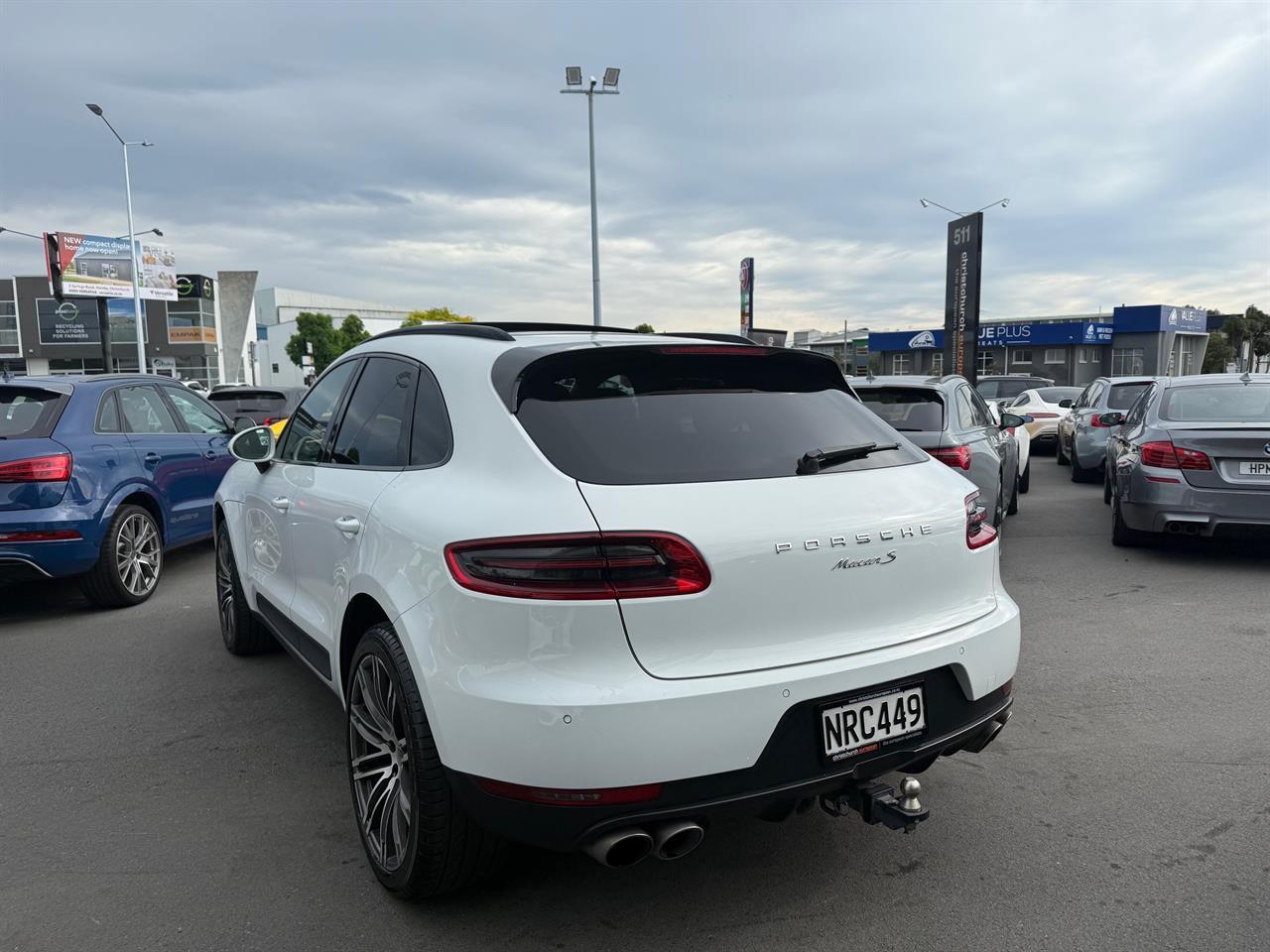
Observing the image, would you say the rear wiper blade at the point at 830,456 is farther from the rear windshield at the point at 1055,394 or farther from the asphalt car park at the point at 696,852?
the rear windshield at the point at 1055,394

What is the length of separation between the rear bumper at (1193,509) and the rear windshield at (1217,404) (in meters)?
0.69

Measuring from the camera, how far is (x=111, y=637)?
5805mm

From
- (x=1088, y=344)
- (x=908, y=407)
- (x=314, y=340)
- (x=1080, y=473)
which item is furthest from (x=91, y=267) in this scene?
(x=1088, y=344)

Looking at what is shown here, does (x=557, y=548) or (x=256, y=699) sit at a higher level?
(x=557, y=548)

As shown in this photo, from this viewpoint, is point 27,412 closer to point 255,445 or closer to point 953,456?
point 255,445

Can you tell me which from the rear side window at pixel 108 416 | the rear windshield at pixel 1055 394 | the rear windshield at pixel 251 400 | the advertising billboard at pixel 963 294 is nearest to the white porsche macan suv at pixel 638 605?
the rear side window at pixel 108 416

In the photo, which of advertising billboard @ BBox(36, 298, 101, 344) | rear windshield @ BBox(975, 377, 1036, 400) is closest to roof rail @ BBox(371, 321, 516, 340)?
rear windshield @ BBox(975, 377, 1036, 400)

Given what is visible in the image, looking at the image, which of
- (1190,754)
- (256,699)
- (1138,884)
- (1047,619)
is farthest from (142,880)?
(1047,619)

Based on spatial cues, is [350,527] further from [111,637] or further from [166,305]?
[166,305]

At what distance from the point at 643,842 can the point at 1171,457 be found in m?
6.66

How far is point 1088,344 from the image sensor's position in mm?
63844

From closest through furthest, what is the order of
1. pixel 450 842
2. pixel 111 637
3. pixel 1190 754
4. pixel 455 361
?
pixel 450 842, pixel 455 361, pixel 1190 754, pixel 111 637

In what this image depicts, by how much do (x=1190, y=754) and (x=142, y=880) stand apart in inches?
156

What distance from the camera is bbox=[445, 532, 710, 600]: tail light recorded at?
2.23 metres
